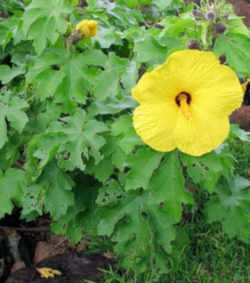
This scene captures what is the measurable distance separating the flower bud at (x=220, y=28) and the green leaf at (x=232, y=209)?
43.4 inches

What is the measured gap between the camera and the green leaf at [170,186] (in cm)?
167

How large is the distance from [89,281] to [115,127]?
1.20 metres

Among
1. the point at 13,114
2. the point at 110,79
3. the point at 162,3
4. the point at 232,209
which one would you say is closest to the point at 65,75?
the point at 110,79

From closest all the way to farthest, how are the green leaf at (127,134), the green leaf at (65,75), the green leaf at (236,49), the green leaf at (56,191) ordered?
the green leaf at (236,49)
the green leaf at (127,134)
the green leaf at (65,75)
the green leaf at (56,191)

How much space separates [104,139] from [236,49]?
27.8 inches

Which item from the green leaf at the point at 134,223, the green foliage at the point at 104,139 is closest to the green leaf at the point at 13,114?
the green foliage at the point at 104,139

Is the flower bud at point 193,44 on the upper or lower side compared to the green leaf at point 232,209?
upper

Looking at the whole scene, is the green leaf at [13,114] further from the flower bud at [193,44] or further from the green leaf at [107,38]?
the flower bud at [193,44]

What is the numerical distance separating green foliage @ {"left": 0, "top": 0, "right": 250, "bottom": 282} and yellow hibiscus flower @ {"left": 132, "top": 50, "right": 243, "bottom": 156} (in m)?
0.15

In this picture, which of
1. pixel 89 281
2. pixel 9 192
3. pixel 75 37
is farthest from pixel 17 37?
pixel 89 281

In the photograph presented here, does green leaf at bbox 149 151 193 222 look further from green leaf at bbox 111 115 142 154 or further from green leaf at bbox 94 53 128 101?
green leaf at bbox 94 53 128 101

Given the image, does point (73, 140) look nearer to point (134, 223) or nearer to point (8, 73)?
point (134, 223)

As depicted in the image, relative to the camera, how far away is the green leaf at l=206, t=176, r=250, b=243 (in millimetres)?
2227

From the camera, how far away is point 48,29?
173 cm
